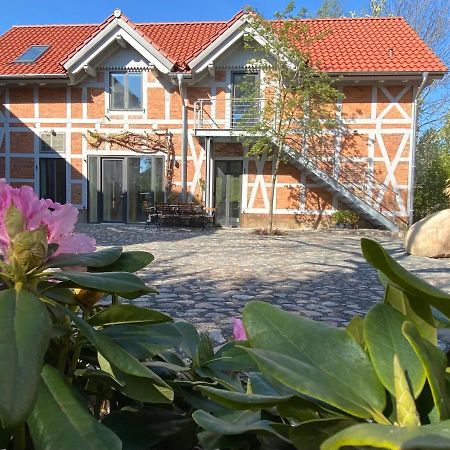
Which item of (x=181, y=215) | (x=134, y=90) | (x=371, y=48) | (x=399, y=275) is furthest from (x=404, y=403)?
(x=371, y=48)

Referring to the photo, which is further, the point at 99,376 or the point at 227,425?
the point at 99,376

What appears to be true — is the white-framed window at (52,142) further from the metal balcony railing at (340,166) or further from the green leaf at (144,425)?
the green leaf at (144,425)

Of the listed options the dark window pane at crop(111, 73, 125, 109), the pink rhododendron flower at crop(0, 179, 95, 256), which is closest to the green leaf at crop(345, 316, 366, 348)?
the pink rhododendron flower at crop(0, 179, 95, 256)

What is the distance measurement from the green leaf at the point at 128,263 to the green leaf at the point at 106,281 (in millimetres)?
71

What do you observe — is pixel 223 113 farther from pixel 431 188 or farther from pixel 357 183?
pixel 431 188

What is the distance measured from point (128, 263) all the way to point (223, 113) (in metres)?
15.2

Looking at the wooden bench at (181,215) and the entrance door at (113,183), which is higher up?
the entrance door at (113,183)

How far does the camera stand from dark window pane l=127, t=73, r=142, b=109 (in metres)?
15.8

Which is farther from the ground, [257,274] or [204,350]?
[204,350]

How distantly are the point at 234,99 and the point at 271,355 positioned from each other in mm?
14905

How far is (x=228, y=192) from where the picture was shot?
627 inches

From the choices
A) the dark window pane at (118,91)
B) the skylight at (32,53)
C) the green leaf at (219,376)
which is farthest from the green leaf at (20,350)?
the skylight at (32,53)

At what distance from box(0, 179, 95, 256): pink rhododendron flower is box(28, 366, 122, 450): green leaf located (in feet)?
0.80

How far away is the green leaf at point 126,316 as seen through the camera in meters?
0.74
